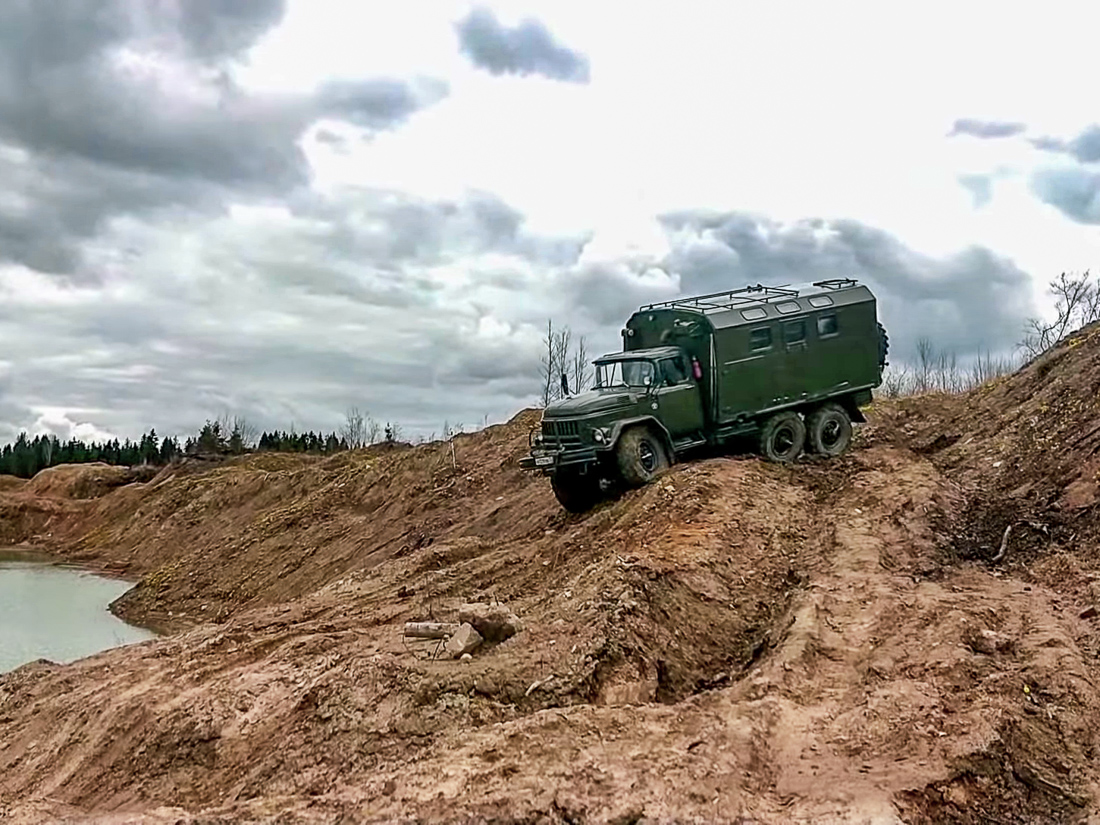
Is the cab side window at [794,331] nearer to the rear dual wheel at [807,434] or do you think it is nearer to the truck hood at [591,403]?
the rear dual wheel at [807,434]

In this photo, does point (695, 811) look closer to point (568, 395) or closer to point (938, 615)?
point (938, 615)

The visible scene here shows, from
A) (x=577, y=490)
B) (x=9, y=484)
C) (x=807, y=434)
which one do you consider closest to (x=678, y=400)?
(x=577, y=490)

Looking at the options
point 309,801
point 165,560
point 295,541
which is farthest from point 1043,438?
point 165,560

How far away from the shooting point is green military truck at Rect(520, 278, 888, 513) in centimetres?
1692

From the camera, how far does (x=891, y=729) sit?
834cm

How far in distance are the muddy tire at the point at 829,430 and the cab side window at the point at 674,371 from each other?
309cm

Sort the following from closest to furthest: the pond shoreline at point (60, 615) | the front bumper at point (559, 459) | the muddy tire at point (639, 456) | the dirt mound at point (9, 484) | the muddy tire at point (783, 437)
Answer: the front bumper at point (559, 459)
the muddy tire at point (639, 456)
the muddy tire at point (783, 437)
the pond shoreline at point (60, 615)
the dirt mound at point (9, 484)

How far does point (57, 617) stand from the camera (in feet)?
95.3

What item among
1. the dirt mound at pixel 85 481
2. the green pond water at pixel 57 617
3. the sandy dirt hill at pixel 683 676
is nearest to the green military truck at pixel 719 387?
the sandy dirt hill at pixel 683 676

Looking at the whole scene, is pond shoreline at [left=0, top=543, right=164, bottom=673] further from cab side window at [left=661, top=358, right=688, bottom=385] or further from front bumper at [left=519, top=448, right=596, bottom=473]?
cab side window at [left=661, top=358, right=688, bottom=385]

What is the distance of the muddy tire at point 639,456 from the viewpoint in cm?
1683

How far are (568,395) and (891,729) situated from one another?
10.2 metres

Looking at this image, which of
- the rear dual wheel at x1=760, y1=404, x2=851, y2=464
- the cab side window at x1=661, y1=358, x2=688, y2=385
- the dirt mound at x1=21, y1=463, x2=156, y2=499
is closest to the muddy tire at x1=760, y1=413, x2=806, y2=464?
the rear dual wheel at x1=760, y1=404, x2=851, y2=464

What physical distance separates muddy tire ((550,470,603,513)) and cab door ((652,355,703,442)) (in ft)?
5.05
